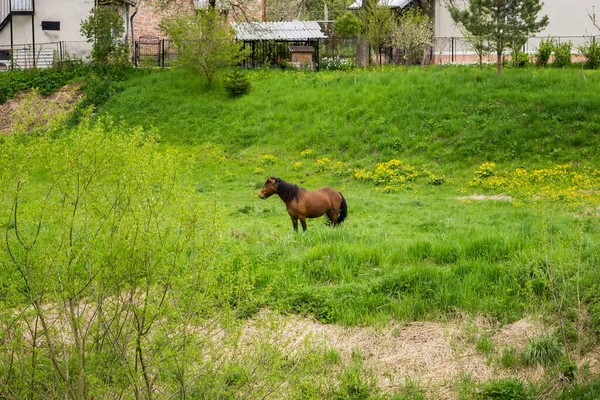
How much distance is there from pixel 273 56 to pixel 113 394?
32.0 m

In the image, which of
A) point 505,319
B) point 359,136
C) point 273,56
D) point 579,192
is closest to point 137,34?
point 273,56

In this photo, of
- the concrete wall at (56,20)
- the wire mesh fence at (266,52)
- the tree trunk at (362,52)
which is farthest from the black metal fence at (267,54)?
the concrete wall at (56,20)

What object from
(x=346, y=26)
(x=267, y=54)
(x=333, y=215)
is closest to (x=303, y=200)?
(x=333, y=215)

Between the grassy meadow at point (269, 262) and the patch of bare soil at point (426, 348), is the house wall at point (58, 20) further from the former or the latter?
the patch of bare soil at point (426, 348)

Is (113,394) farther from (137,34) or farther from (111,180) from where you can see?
(137,34)

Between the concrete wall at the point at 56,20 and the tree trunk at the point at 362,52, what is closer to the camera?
the tree trunk at the point at 362,52

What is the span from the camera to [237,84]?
30.8 meters

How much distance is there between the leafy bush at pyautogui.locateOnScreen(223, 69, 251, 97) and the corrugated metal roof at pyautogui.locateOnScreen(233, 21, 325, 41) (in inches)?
234

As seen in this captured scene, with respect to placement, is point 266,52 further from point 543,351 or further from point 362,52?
point 543,351

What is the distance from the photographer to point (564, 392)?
7.63 meters

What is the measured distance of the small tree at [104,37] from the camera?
117 feet

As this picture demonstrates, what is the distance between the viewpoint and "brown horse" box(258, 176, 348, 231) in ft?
46.0

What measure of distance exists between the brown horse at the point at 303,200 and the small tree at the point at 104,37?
24.3m

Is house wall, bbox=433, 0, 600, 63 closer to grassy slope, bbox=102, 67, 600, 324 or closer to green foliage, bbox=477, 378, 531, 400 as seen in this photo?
grassy slope, bbox=102, 67, 600, 324
